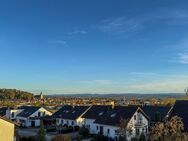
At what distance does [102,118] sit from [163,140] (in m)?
27.3

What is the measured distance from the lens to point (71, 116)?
68062 millimetres

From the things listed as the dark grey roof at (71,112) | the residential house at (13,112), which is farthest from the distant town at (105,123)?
the residential house at (13,112)

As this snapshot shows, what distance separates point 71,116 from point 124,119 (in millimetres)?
19808

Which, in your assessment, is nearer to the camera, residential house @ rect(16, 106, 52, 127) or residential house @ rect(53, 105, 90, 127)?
residential house @ rect(53, 105, 90, 127)

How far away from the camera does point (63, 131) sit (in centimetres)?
6138

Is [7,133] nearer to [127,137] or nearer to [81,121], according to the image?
[127,137]

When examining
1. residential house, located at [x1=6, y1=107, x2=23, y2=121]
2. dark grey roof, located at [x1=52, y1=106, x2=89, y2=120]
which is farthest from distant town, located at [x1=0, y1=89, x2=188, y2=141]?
residential house, located at [x1=6, y1=107, x2=23, y2=121]

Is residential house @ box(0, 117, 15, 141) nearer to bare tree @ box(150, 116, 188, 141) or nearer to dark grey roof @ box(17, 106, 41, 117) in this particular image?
bare tree @ box(150, 116, 188, 141)

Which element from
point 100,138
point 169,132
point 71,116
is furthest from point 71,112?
point 169,132

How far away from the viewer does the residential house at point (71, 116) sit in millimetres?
65875

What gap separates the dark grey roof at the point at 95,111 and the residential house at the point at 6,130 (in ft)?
101

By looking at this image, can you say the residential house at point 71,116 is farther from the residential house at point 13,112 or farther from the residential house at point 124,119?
the residential house at point 13,112

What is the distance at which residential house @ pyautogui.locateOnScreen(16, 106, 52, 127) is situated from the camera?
78.3 meters

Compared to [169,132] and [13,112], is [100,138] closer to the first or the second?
[169,132]
